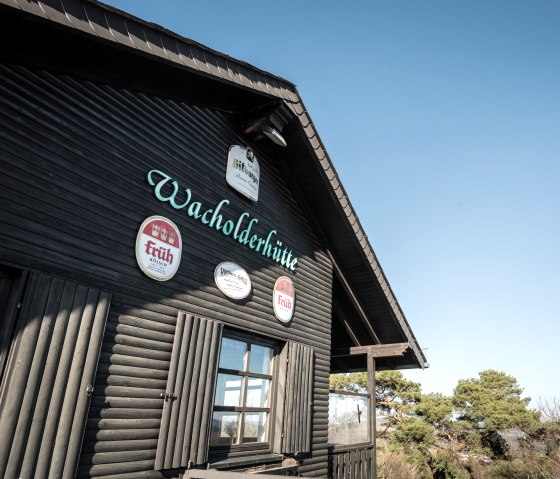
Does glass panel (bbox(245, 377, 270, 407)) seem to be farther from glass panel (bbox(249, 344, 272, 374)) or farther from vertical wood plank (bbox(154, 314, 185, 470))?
vertical wood plank (bbox(154, 314, 185, 470))

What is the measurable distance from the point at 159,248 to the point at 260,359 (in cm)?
272

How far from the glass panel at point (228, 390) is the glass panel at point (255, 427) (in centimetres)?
40

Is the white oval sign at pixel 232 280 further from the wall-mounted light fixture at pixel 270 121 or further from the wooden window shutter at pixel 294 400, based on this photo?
the wall-mounted light fixture at pixel 270 121

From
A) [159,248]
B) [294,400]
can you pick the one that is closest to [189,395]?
[159,248]

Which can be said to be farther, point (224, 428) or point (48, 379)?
point (224, 428)

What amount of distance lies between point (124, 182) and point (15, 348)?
7.31 ft

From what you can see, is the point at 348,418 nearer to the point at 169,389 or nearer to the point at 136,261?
the point at 169,389

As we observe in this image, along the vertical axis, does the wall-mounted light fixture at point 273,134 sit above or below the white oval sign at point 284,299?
above

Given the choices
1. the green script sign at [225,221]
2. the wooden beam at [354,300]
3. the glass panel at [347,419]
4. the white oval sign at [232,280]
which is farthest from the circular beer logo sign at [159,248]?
the glass panel at [347,419]

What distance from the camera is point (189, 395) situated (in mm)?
5184

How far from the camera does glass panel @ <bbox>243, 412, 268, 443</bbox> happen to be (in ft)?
20.8

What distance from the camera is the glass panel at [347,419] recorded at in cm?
876

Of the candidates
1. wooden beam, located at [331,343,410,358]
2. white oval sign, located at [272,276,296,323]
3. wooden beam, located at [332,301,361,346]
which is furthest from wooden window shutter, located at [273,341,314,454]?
wooden beam, located at [331,343,410,358]

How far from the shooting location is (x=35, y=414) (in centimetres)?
367
